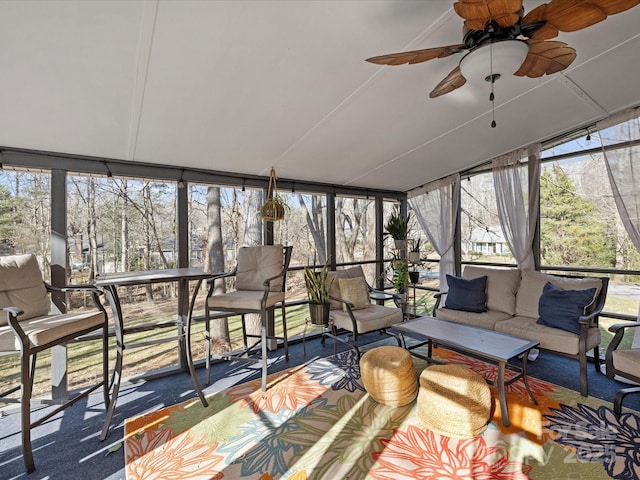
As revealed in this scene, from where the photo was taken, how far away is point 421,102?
2.60m

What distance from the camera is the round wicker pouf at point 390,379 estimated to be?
2533 mm

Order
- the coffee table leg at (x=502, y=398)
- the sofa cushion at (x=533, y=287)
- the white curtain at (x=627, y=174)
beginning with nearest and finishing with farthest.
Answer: the coffee table leg at (x=502, y=398) → the white curtain at (x=627, y=174) → the sofa cushion at (x=533, y=287)

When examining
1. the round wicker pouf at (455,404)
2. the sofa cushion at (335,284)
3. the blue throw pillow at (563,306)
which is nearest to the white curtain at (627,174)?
the blue throw pillow at (563,306)

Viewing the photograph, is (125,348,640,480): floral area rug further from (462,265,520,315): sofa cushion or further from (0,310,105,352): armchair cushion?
(462,265,520,315): sofa cushion

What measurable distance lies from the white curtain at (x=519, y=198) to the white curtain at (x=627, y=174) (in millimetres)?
732

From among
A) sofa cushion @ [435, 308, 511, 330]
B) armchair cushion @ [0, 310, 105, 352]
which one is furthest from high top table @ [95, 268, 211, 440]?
sofa cushion @ [435, 308, 511, 330]

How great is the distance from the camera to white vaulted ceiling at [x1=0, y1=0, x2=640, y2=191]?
1.52 metres

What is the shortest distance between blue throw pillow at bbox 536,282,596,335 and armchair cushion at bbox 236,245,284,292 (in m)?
2.80

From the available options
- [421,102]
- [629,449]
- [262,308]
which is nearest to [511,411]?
[629,449]

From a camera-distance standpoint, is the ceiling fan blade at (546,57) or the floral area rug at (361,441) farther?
the floral area rug at (361,441)

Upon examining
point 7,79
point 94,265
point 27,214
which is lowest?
point 94,265

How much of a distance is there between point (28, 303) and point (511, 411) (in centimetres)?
392

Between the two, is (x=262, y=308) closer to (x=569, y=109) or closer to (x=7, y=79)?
(x=7, y=79)

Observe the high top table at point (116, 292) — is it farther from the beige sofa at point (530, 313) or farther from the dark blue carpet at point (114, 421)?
the beige sofa at point (530, 313)
